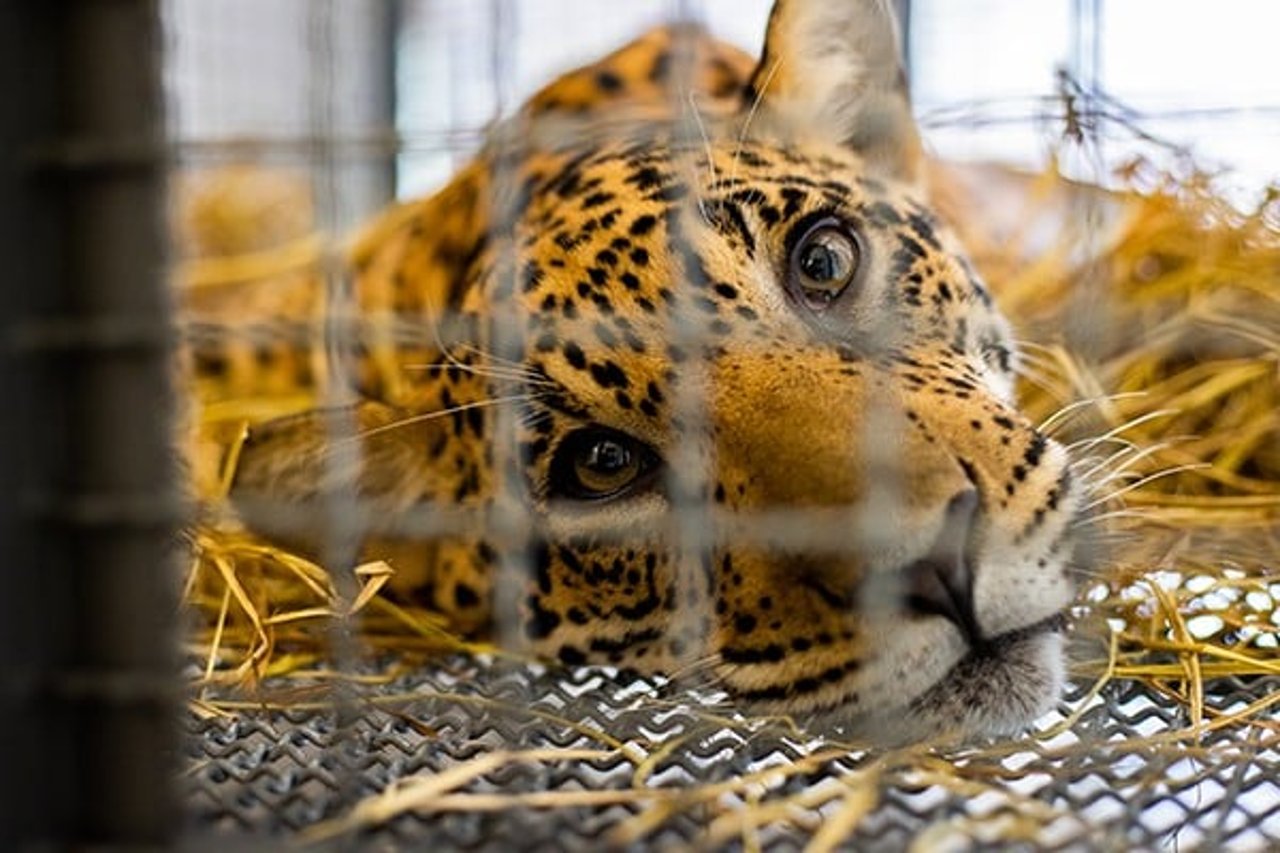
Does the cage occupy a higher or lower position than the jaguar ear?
lower

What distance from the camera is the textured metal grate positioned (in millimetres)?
990

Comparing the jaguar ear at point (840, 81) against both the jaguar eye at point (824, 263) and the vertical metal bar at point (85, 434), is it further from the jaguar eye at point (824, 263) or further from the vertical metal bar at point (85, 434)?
the vertical metal bar at point (85, 434)

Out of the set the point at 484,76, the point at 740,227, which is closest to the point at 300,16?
the point at 484,76

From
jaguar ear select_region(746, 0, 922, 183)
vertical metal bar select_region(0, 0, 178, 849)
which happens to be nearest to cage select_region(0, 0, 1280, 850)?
vertical metal bar select_region(0, 0, 178, 849)

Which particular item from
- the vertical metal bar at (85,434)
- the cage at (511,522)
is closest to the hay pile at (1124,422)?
the cage at (511,522)

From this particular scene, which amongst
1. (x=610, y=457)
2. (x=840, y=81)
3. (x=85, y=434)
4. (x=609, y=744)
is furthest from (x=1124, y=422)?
(x=85, y=434)

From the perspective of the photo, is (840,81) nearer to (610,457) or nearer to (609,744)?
(610,457)

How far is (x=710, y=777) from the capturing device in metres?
1.12

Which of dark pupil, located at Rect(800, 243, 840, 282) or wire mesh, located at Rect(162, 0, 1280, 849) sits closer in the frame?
wire mesh, located at Rect(162, 0, 1280, 849)

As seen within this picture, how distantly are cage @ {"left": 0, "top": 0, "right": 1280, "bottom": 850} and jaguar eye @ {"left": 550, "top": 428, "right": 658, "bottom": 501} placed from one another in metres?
0.03

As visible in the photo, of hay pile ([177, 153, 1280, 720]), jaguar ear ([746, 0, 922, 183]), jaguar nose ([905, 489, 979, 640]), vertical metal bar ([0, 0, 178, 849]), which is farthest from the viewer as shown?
jaguar ear ([746, 0, 922, 183])

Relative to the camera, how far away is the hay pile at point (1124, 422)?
1420 mm

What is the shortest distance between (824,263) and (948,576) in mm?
434

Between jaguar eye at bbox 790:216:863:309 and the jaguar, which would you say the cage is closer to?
the jaguar
